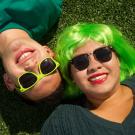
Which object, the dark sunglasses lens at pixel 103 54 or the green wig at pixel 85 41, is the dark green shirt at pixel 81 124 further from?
the dark sunglasses lens at pixel 103 54

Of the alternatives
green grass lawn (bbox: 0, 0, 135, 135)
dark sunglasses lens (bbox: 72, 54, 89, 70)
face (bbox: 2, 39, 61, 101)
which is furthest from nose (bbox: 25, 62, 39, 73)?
green grass lawn (bbox: 0, 0, 135, 135)

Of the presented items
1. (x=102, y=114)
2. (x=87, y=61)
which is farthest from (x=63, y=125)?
(x=87, y=61)

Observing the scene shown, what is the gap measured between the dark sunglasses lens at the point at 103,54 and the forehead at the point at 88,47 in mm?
53

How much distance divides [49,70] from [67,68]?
0.21m

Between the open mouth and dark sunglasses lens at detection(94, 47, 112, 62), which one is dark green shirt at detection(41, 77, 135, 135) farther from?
dark sunglasses lens at detection(94, 47, 112, 62)

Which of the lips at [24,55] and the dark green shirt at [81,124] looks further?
the lips at [24,55]

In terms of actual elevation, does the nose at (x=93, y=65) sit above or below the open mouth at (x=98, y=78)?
above

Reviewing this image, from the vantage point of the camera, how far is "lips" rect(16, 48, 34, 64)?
3656mm

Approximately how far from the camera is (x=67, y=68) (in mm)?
3727

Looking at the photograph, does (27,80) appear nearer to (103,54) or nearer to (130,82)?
(103,54)

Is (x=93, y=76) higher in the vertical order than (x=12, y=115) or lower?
higher

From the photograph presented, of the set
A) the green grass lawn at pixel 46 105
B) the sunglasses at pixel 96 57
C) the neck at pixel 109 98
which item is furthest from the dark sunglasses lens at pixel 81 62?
the green grass lawn at pixel 46 105

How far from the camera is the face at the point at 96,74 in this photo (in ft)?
11.5

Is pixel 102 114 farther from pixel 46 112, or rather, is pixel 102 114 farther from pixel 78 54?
pixel 46 112
